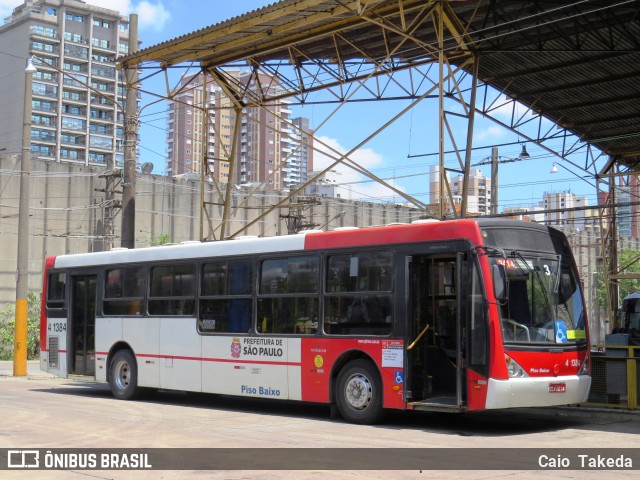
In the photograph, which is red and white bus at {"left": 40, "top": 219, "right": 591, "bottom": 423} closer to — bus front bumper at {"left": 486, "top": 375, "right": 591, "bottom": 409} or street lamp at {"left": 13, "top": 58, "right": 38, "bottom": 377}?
bus front bumper at {"left": 486, "top": 375, "right": 591, "bottom": 409}

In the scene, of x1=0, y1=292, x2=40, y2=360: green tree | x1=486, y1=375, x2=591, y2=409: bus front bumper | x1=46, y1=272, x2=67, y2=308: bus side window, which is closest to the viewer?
x1=486, y1=375, x2=591, y2=409: bus front bumper

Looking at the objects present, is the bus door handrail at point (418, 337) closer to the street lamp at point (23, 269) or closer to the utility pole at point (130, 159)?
the utility pole at point (130, 159)

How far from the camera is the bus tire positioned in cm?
1816

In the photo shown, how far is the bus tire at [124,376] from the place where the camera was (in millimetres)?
18156

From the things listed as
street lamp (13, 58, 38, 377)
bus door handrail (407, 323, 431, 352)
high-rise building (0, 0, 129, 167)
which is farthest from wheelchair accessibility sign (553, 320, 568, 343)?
high-rise building (0, 0, 129, 167)

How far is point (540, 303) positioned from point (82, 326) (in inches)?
440

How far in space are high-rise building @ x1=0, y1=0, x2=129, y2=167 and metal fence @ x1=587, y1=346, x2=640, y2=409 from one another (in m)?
99.1

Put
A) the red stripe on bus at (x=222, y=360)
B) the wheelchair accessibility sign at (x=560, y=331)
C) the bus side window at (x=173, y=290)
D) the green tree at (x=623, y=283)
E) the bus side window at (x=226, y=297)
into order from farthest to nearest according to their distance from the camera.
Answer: the green tree at (x=623, y=283), the bus side window at (x=173, y=290), the bus side window at (x=226, y=297), the red stripe on bus at (x=222, y=360), the wheelchair accessibility sign at (x=560, y=331)

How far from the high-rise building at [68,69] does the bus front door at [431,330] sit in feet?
328

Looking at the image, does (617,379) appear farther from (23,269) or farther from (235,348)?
(23,269)

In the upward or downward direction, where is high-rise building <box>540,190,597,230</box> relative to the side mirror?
upward

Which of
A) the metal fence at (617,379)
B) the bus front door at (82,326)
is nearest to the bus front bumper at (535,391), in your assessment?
the metal fence at (617,379)

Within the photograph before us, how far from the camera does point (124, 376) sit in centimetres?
1853

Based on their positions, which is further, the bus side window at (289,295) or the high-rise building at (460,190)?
the high-rise building at (460,190)
